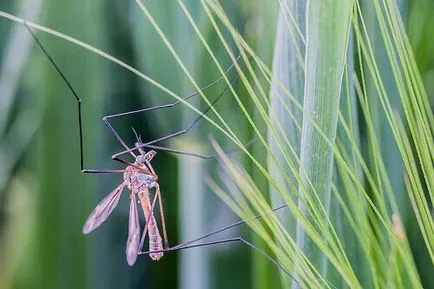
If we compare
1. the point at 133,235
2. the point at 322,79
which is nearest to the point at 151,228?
the point at 133,235

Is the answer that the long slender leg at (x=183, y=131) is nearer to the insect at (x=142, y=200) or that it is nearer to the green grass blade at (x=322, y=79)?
the insect at (x=142, y=200)

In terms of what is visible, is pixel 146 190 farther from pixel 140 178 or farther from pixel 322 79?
pixel 322 79

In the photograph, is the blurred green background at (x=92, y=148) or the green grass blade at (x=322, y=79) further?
the blurred green background at (x=92, y=148)

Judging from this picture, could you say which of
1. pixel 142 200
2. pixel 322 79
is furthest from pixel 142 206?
pixel 322 79

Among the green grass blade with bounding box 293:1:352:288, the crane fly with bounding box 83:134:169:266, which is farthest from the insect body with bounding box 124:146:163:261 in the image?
the green grass blade with bounding box 293:1:352:288

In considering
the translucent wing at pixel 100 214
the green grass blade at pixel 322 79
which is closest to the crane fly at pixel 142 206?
the translucent wing at pixel 100 214

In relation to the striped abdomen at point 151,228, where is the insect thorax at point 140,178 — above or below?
above

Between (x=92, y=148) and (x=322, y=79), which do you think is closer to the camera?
(x=322, y=79)

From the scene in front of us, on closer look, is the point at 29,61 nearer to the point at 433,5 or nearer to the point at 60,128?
the point at 60,128
